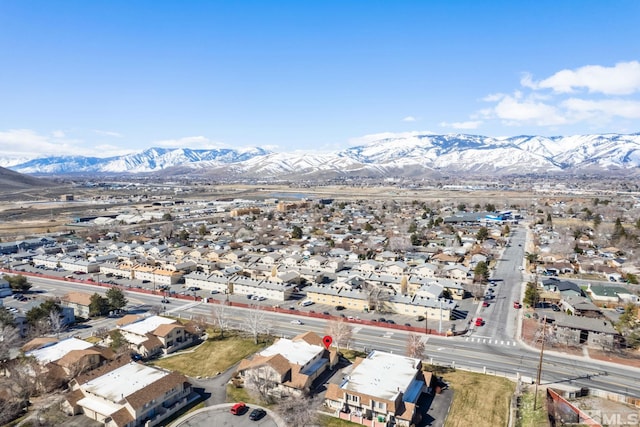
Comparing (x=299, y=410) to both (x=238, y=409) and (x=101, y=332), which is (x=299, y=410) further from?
(x=101, y=332)

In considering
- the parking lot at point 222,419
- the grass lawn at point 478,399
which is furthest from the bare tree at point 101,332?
the grass lawn at point 478,399

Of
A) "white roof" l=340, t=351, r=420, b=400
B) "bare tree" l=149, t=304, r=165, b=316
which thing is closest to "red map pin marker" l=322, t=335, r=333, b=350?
"white roof" l=340, t=351, r=420, b=400

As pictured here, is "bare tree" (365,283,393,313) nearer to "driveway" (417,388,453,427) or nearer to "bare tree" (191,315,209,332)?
"driveway" (417,388,453,427)

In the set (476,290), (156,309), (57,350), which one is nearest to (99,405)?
(57,350)

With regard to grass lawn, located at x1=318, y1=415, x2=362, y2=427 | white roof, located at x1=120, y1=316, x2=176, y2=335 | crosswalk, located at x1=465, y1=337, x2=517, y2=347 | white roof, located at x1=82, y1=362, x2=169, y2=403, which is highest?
white roof, located at x1=120, y1=316, x2=176, y2=335

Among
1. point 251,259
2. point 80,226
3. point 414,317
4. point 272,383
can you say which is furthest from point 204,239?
point 272,383

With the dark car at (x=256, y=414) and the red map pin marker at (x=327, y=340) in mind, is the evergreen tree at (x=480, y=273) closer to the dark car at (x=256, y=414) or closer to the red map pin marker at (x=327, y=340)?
the red map pin marker at (x=327, y=340)

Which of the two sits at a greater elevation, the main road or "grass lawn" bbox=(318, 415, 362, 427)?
the main road
